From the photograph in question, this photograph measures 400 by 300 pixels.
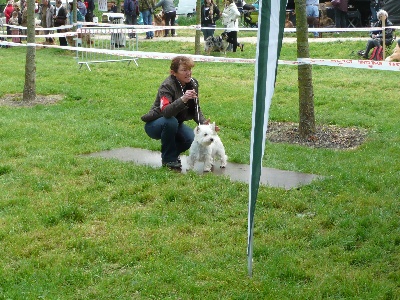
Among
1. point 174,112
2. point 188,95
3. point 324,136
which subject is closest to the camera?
point 188,95

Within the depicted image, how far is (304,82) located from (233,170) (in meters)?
2.14

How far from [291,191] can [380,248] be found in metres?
1.61

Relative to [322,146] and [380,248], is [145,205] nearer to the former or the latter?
[380,248]

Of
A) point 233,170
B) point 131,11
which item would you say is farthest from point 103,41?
point 233,170

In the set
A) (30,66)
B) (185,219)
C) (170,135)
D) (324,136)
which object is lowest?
(185,219)

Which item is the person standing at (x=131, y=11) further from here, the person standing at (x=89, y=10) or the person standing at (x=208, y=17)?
the person standing at (x=208, y=17)

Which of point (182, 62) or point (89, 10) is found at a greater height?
point (89, 10)

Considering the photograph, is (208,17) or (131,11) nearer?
(208,17)

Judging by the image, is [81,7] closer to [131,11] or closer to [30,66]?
[131,11]

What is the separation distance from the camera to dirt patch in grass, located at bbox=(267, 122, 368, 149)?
30.1 feet

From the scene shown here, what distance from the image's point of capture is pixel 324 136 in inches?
373

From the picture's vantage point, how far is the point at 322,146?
9055 mm

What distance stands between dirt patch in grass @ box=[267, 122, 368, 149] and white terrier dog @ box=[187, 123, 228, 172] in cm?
179

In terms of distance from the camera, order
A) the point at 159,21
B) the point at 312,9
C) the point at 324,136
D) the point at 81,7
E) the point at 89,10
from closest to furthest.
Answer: the point at 324,136, the point at 312,9, the point at 81,7, the point at 159,21, the point at 89,10
